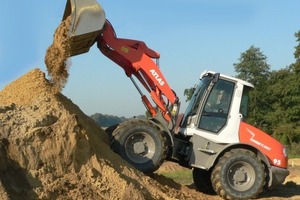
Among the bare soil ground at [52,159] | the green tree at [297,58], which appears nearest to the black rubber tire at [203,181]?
→ the bare soil ground at [52,159]

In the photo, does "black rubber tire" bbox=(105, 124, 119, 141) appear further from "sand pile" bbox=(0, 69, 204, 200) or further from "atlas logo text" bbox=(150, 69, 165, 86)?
"sand pile" bbox=(0, 69, 204, 200)

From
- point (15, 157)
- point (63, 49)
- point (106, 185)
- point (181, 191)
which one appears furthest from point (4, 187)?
point (181, 191)

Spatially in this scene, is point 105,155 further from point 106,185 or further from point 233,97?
point 233,97

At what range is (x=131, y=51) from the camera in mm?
10586

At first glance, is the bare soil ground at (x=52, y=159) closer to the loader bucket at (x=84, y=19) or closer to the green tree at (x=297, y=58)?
the loader bucket at (x=84, y=19)

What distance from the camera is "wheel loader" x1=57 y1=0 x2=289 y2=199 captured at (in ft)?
33.1

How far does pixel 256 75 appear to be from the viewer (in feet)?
195

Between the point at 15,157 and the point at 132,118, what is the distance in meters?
3.56

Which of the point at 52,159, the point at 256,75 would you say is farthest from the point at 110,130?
the point at 256,75

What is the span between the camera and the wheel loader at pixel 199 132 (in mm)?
10094

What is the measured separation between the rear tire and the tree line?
35.4m

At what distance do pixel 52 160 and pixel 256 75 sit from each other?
177 feet

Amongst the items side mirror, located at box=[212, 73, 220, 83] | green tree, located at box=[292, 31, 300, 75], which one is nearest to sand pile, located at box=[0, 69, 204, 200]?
side mirror, located at box=[212, 73, 220, 83]

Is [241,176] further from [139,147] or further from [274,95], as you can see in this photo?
[274,95]
